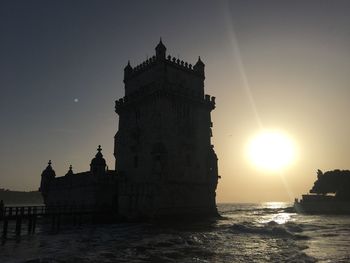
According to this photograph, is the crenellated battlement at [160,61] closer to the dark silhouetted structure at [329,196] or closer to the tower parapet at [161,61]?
the tower parapet at [161,61]

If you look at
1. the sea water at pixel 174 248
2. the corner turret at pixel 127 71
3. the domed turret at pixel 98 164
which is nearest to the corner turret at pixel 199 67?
the corner turret at pixel 127 71

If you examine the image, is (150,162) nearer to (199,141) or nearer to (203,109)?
(199,141)

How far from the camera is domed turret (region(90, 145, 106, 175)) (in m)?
45.2

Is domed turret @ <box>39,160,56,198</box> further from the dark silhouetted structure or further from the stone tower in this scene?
the dark silhouetted structure

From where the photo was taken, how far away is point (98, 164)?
4534 cm

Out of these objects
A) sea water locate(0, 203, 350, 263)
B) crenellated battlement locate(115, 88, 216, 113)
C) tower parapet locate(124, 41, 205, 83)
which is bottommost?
sea water locate(0, 203, 350, 263)

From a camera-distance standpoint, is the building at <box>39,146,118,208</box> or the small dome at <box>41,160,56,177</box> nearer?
the building at <box>39,146,118,208</box>

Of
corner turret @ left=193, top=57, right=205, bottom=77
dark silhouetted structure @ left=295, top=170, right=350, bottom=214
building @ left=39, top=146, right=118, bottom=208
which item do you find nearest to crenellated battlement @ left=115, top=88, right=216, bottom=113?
corner turret @ left=193, top=57, right=205, bottom=77

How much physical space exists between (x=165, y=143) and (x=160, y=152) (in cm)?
177

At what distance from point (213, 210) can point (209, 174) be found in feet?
16.5

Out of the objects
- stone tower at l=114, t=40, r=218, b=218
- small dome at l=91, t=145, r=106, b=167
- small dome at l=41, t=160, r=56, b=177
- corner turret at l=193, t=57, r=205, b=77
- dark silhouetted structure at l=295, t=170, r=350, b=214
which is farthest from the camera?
dark silhouetted structure at l=295, t=170, r=350, b=214

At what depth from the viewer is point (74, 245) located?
2642 centimetres

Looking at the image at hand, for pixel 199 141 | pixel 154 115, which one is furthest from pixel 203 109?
pixel 154 115

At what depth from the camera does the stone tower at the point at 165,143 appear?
41.5 meters
